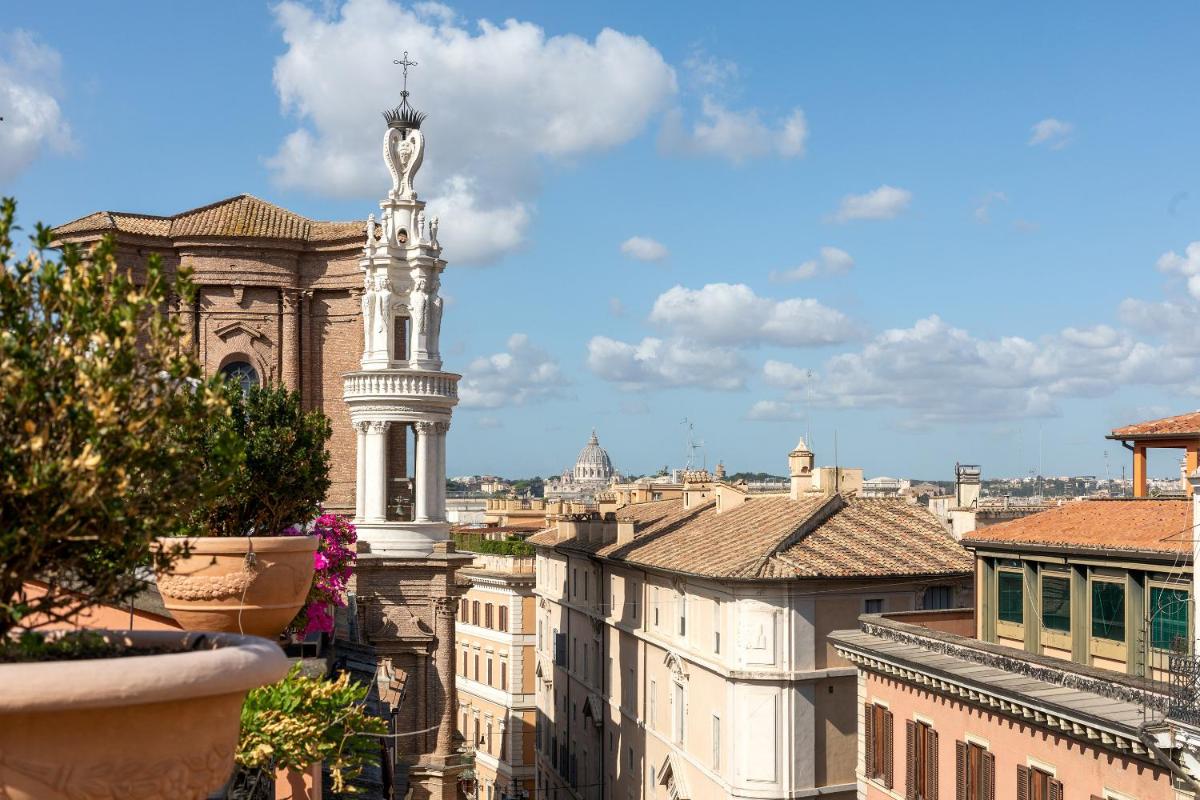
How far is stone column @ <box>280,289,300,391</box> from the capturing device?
40.3 metres

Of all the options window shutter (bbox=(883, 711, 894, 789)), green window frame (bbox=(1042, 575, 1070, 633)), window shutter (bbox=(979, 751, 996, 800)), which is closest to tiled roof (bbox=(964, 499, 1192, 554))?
green window frame (bbox=(1042, 575, 1070, 633))

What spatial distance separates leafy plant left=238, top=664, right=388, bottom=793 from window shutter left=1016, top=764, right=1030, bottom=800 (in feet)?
58.7

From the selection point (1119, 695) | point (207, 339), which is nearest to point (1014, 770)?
point (1119, 695)

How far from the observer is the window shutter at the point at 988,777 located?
81.3 ft

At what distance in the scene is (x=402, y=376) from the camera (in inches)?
1339

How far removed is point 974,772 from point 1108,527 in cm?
532

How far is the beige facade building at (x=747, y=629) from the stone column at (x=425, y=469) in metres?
8.47

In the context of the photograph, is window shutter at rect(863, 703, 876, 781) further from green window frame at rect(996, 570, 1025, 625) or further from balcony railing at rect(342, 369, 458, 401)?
balcony railing at rect(342, 369, 458, 401)

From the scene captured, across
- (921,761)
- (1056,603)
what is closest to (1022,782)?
(1056,603)

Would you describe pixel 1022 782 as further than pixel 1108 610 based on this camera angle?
No

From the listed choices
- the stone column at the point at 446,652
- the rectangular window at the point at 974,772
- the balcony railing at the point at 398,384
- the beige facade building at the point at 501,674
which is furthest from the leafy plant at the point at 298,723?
the beige facade building at the point at 501,674

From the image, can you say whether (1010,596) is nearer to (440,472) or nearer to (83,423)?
(440,472)

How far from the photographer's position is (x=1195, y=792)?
18531 millimetres

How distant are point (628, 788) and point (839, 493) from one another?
14.9m
